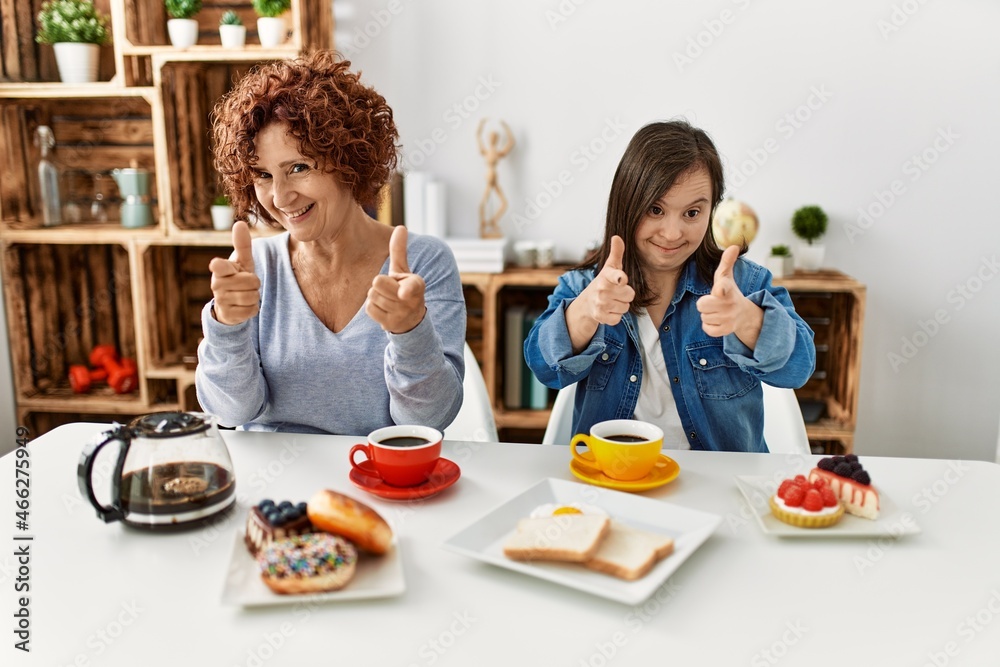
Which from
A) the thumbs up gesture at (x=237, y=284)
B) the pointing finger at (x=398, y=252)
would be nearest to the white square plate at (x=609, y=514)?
the pointing finger at (x=398, y=252)

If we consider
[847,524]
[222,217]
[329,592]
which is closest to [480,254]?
[222,217]

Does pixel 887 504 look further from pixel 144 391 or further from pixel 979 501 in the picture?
pixel 144 391

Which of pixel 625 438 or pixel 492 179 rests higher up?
pixel 492 179

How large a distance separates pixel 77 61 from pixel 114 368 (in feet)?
3.35

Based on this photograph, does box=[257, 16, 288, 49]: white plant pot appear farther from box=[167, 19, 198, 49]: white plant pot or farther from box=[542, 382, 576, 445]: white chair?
box=[542, 382, 576, 445]: white chair

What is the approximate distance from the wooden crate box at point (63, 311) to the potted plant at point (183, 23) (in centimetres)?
83

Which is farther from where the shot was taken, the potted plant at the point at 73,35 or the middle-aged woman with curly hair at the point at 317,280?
the potted plant at the point at 73,35

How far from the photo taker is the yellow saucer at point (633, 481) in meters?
1.16

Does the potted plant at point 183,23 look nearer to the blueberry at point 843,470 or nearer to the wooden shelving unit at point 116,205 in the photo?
the wooden shelving unit at point 116,205

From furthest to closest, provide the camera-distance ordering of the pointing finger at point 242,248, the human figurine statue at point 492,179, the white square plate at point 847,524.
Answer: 1. the human figurine statue at point 492,179
2. the pointing finger at point 242,248
3. the white square plate at point 847,524

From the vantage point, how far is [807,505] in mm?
1037

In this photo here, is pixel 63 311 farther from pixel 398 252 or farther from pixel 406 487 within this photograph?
pixel 406 487

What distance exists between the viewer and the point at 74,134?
117 inches

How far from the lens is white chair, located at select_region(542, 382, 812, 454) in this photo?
64.2 inches
